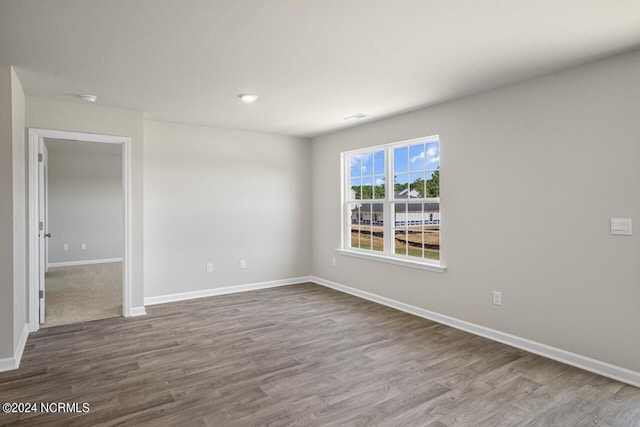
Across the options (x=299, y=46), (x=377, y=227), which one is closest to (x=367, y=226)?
(x=377, y=227)

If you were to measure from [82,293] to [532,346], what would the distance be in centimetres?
586

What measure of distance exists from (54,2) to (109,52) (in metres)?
0.68

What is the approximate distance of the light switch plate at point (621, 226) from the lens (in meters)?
2.70

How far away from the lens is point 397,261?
4613mm

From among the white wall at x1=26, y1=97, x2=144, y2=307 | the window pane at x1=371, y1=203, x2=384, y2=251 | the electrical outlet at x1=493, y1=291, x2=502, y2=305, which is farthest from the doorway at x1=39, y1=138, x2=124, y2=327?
the electrical outlet at x1=493, y1=291, x2=502, y2=305

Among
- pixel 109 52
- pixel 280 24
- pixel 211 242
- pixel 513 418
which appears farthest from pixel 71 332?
pixel 513 418

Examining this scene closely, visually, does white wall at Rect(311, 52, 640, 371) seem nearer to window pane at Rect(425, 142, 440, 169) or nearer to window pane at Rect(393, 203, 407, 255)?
window pane at Rect(425, 142, 440, 169)

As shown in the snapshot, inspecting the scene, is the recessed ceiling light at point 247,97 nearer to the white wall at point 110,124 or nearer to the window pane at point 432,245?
the white wall at point 110,124

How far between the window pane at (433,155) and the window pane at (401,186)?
37 cm

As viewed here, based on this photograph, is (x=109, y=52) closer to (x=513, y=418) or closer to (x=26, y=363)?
(x=26, y=363)

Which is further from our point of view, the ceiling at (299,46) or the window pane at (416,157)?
Answer: the window pane at (416,157)

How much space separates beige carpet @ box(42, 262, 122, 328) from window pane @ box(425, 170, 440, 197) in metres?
3.99

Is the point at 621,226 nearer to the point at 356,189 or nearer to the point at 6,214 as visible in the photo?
the point at 356,189

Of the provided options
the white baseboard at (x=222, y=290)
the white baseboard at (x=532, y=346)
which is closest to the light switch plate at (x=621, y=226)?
the white baseboard at (x=532, y=346)
